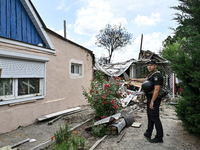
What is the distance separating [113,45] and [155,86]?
27522mm

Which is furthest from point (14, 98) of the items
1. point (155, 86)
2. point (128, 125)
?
point (155, 86)

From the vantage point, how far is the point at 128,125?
4816 mm

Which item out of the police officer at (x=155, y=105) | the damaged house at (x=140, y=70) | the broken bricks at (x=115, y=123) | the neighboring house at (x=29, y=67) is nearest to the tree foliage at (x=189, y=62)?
the police officer at (x=155, y=105)

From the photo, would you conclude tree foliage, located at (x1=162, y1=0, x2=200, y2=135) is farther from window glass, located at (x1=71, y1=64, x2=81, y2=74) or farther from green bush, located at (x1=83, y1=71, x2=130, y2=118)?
window glass, located at (x1=71, y1=64, x2=81, y2=74)

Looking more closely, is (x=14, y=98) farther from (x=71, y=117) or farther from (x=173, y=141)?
(x=173, y=141)

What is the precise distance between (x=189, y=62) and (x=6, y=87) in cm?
530

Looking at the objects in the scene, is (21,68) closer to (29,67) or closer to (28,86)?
(29,67)

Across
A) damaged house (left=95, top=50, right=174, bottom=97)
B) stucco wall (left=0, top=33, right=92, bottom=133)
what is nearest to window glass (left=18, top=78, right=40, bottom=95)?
stucco wall (left=0, top=33, right=92, bottom=133)

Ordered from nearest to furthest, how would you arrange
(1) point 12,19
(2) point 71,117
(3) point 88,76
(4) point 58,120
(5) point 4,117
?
(5) point 4,117, (1) point 12,19, (4) point 58,120, (2) point 71,117, (3) point 88,76

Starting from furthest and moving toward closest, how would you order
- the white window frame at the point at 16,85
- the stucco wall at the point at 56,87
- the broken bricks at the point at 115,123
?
the stucco wall at the point at 56,87 < the white window frame at the point at 16,85 < the broken bricks at the point at 115,123

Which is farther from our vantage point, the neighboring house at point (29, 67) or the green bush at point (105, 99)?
the green bush at point (105, 99)

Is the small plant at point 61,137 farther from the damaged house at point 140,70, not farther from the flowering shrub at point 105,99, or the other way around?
the damaged house at point 140,70

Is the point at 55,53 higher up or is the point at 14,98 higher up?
the point at 55,53

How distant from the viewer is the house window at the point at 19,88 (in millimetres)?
4570
